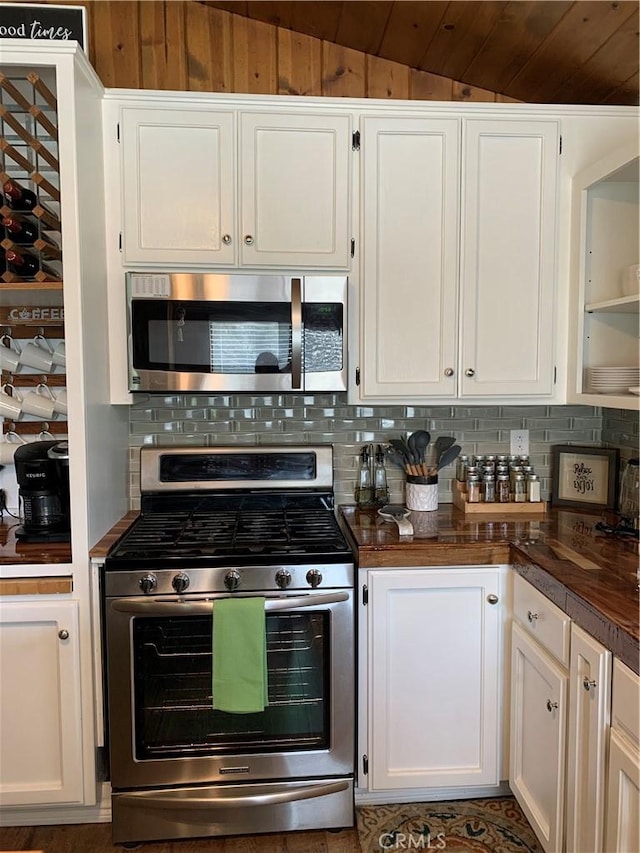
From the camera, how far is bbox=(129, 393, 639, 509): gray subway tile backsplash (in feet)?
7.77

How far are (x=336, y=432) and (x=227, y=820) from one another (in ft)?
4.57

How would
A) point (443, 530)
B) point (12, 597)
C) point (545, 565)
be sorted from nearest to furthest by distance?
point (545, 565) → point (12, 597) → point (443, 530)

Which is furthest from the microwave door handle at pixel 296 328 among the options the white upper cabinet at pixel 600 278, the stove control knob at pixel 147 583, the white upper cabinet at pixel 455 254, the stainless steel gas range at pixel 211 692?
the white upper cabinet at pixel 600 278

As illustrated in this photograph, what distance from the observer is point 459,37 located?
2.02 meters

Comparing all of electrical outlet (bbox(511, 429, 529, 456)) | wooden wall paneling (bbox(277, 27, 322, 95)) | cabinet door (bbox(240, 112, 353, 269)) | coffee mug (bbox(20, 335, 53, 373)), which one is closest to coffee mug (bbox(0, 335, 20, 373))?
coffee mug (bbox(20, 335, 53, 373))

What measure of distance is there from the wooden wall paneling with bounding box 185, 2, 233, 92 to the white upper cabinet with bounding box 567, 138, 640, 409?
139cm

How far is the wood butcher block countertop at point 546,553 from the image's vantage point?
135cm

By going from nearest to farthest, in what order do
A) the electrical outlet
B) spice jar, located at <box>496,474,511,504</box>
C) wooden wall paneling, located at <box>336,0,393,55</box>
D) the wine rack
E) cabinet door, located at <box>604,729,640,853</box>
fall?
cabinet door, located at <box>604,729,640,853</box>, the wine rack, wooden wall paneling, located at <box>336,0,393,55</box>, spice jar, located at <box>496,474,511,504</box>, the electrical outlet

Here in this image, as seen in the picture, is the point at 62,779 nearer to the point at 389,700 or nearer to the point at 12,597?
the point at 12,597

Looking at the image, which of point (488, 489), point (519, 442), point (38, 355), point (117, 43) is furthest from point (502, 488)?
point (117, 43)

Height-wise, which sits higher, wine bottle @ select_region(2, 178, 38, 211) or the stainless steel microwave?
wine bottle @ select_region(2, 178, 38, 211)

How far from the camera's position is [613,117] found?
2.13 metres

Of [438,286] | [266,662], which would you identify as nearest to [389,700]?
[266,662]

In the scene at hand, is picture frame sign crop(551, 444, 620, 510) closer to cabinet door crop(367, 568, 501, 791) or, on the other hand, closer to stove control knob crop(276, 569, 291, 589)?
cabinet door crop(367, 568, 501, 791)
